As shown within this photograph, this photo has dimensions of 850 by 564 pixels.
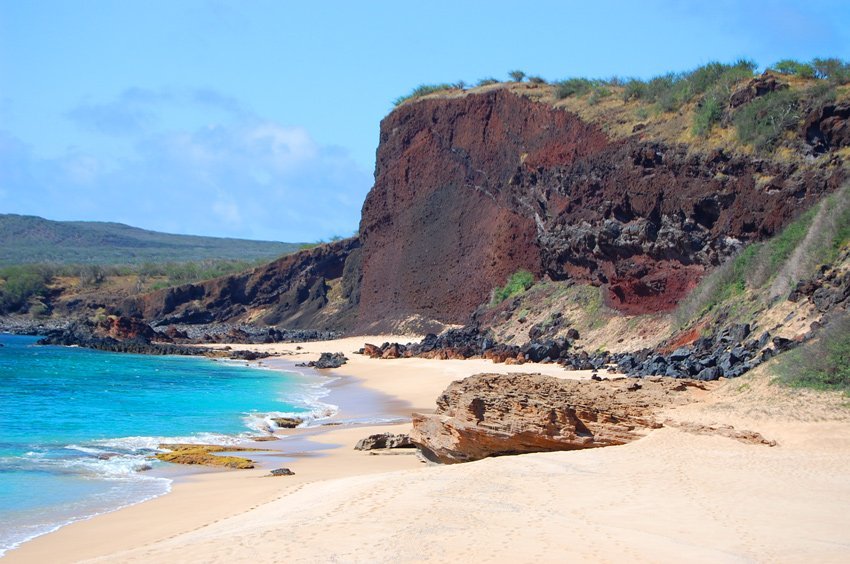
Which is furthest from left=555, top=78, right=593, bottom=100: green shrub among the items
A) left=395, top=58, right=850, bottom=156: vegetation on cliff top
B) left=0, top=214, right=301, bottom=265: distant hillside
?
left=0, top=214, right=301, bottom=265: distant hillside

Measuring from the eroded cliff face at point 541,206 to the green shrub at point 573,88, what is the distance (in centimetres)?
84

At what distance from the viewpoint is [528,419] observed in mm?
13219

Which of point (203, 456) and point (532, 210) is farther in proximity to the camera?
point (532, 210)

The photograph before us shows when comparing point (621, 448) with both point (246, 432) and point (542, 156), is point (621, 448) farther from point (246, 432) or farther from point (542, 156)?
point (542, 156)

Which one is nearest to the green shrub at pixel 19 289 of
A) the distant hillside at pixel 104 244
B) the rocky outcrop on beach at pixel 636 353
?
the rocky outcrop on beach at pixel 636 353

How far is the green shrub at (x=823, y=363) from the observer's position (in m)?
14.5

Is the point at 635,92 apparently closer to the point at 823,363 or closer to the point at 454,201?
the point at 454,201

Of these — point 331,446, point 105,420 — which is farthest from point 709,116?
point 105,420

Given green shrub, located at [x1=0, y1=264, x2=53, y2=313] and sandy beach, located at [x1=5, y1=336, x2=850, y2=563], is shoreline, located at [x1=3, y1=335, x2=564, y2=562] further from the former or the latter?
green shrub, located at [x1=0, y1=264, x2=53, y2=313]

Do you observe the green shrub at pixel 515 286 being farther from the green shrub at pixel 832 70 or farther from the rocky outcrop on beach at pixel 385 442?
the rocky outcrop on beach at pixel 385 442

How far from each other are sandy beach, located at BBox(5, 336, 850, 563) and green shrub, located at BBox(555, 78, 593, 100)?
27725 millimetres

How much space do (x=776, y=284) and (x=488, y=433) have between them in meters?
12.5

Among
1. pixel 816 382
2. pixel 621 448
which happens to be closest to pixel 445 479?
pixel 621 448

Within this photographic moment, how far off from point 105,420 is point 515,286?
22.1m
